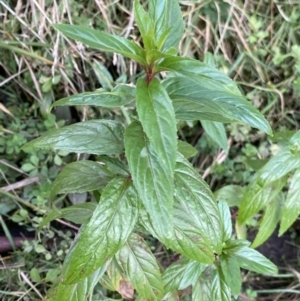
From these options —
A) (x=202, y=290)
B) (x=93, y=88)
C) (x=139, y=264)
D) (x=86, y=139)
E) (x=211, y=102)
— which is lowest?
(x=202, y=290)

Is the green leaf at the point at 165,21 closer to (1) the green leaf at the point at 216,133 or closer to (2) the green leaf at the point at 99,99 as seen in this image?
(2) the green leaf at the point at 99,99

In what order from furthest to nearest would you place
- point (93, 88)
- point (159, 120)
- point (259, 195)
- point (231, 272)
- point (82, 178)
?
point (93, 88), point (259, 195), point (231, 272), point (82, 178), point (159, 120)

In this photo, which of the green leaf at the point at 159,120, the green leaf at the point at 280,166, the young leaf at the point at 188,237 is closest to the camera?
the green leaf at the point at 159,120

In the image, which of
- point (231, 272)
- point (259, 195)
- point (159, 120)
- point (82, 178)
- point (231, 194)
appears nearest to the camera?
point (159, 120)

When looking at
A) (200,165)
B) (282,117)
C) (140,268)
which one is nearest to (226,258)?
(140,268)

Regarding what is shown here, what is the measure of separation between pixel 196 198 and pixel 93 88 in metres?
0.72

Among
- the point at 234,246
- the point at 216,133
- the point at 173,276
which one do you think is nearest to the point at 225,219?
the point at 234,246

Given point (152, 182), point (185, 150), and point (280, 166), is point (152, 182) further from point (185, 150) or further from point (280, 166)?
point (280, 166)

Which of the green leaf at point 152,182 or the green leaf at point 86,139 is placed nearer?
the green leaf at point 152,182

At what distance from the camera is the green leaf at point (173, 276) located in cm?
98

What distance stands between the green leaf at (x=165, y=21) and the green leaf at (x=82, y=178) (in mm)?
246

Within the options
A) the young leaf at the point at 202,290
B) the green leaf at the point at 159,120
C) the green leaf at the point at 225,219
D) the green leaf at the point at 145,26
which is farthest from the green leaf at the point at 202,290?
the green leaf at the point at 145,26

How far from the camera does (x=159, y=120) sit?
2.01ft

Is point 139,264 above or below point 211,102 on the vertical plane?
below
